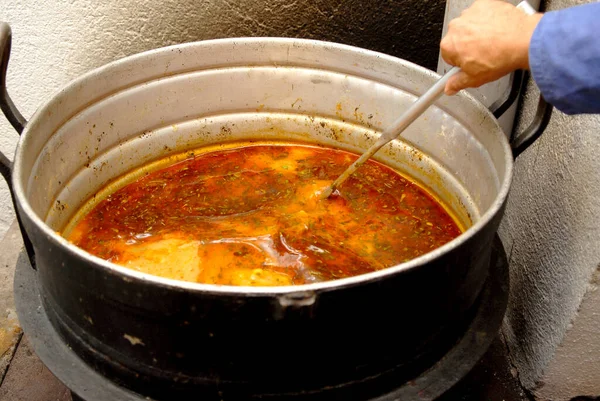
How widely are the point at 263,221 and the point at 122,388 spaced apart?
0.72m

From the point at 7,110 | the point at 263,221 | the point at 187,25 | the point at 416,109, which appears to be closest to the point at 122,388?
the point at 263,221

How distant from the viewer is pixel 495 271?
1.75 meters

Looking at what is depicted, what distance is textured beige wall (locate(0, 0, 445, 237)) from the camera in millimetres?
2355

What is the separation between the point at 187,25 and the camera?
2406 millimetres

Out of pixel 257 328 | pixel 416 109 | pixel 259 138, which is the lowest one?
pixel 259 138

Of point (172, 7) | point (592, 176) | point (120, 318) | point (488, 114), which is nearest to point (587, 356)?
point (592, 176)

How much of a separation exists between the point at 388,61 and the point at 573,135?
0.63m

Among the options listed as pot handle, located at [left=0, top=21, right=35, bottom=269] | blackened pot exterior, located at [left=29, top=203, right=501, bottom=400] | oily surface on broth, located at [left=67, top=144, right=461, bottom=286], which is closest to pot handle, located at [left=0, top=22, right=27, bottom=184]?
pot handle, located at [left=0, top=21, right=35, bottom=269]

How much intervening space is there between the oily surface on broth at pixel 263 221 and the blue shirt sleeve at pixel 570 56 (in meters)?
0.73

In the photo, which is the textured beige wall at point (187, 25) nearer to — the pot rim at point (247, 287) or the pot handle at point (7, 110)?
the pot rim at point (247, 287)

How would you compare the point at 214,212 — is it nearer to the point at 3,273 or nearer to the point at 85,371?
the point at 85,371

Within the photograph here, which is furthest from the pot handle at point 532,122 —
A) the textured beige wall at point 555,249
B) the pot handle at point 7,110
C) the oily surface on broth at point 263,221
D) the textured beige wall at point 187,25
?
the pot handle at point 7,110

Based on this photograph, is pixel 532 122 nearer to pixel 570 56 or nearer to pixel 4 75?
pixel 570 56

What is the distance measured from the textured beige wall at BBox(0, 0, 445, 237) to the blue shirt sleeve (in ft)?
3.78
